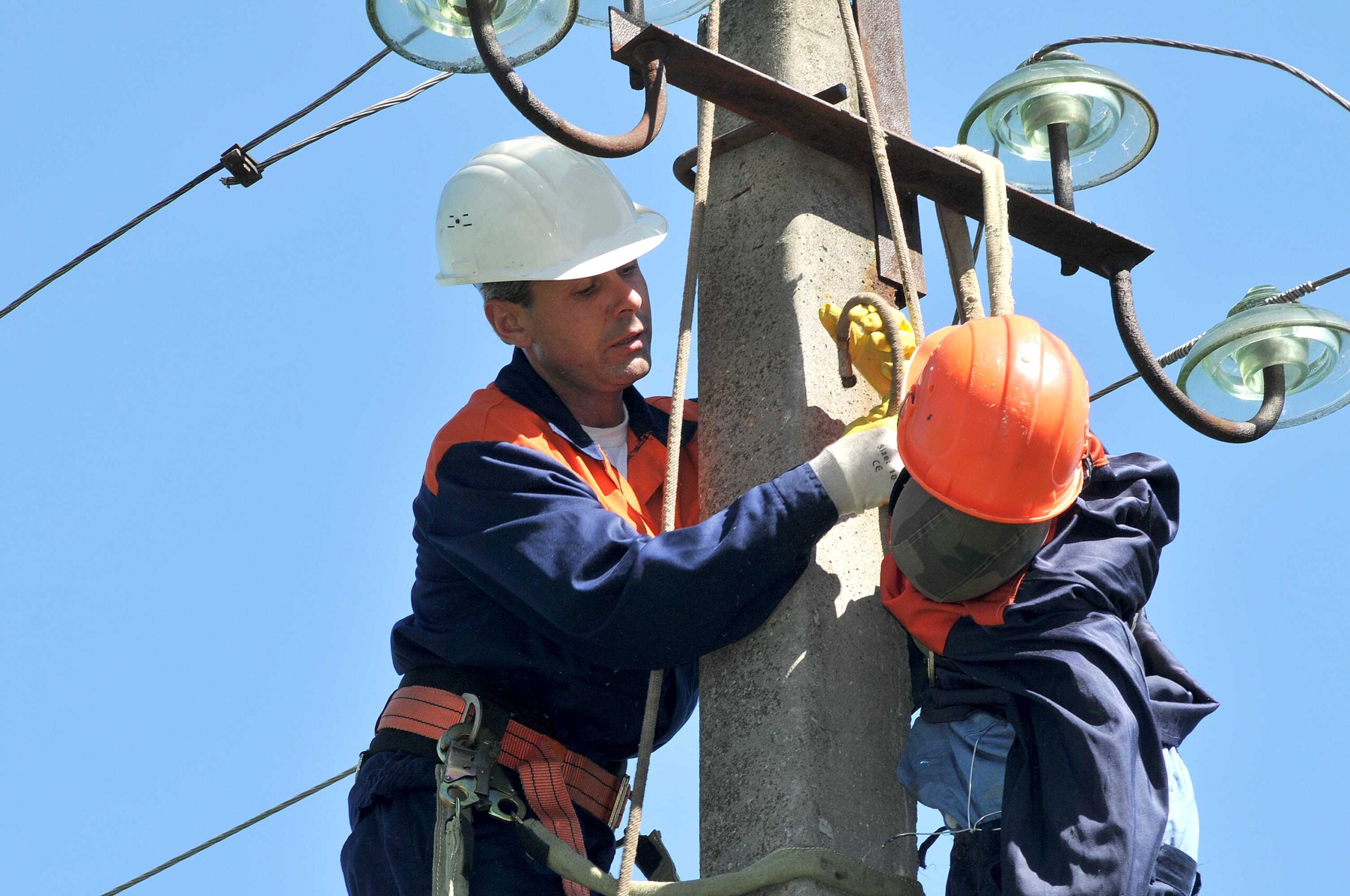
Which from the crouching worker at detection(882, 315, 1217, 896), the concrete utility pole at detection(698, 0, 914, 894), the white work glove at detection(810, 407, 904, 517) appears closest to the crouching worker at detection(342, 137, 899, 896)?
the white work glove at detection(810, 407, 904, 517)

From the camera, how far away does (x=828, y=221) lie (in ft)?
13.0

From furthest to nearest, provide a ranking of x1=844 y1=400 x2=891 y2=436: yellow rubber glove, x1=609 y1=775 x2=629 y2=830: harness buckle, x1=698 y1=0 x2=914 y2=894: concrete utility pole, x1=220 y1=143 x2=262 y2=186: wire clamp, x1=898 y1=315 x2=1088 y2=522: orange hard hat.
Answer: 1. x1=220 y1=143 x2=262 y2=186: wire clamp
2. x1=609 y1=775 x2=629 y2=830: harness buckle
3. x1=844 y1=400 x2=891 y2=436: yellow rubber glove
4. x1=698 y1=0 x2=914 y2=894: concrete utility pole
5. x1=898 y1=315 x2=1088 y2=522: orange hard hat

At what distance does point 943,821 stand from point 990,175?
141 centimetres

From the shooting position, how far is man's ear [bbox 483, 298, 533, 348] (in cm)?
433

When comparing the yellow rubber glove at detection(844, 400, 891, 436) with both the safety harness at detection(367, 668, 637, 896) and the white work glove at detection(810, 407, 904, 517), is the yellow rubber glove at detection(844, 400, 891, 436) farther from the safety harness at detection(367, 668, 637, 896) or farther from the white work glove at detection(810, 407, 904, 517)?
the safety harness at detection(367, 668, 637, 896)

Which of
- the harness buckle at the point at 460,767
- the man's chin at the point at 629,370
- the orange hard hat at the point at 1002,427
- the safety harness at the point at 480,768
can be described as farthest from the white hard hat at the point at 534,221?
the orange hard hat at the point at 1002,427

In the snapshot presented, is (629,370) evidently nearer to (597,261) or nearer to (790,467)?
(597,261)

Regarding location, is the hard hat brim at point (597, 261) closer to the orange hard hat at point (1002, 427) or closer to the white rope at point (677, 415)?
the white rope at point (677, 415)

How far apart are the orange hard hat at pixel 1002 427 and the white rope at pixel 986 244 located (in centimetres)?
39

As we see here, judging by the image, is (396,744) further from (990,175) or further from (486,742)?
(990,175)

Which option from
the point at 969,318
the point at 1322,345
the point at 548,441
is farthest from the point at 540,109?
the point at 1322,345

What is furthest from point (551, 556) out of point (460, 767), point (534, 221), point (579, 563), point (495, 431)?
point (534, 221)

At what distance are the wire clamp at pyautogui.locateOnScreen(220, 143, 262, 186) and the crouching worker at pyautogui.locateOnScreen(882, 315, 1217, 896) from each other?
98.0 inches

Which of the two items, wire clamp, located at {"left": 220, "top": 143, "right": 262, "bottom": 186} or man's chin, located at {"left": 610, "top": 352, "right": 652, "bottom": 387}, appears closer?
man's chin, located at {"left": 610, "top": 352, "right": 652, "bottom": 387}
